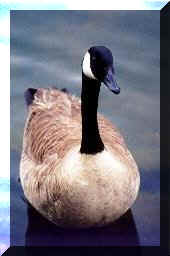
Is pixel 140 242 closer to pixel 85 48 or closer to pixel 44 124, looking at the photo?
pixel 44 124

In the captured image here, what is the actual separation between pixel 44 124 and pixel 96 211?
783 millimetres

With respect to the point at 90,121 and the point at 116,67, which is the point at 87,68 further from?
A: the point at 116,67

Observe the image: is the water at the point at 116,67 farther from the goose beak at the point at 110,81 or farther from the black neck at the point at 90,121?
the goose beak at the point at 110,81

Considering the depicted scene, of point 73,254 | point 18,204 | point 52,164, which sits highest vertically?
point 52,164

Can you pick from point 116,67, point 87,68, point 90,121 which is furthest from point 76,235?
point 87,68

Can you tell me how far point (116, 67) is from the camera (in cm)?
463

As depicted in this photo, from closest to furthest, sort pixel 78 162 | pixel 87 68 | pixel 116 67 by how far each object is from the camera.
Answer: pixel 87 68 → pixel 78 162 → pixel 116 67

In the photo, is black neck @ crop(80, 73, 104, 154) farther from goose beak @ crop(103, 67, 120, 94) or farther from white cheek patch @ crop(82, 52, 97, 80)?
goose beak @ crop(103, 67, 120, 94)

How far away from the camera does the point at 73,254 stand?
15.5 ft

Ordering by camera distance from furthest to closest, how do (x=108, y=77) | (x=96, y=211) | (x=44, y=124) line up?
(x=44, y=124) < (x=96, y=211) < (x=108, y=77)

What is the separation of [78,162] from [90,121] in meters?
0.29

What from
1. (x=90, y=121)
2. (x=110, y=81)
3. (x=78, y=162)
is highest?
(x=110, y=81)

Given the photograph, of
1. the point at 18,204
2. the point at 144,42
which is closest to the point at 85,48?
the point at 144,42

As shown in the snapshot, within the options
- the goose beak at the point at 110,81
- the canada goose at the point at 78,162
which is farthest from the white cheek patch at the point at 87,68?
the goose beak at the point at 110,81
